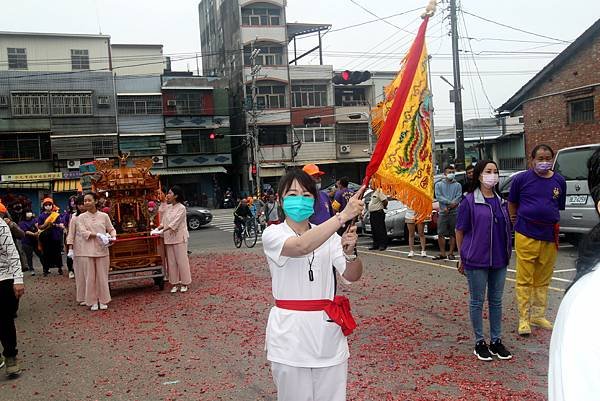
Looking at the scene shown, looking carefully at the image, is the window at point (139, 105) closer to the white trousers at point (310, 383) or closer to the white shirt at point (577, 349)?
the white trousers at point (310, 383)

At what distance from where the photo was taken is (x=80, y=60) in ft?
133

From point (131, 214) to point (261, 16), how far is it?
113ft

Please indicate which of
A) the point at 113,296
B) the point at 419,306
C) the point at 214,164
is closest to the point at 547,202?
the point at 419,306

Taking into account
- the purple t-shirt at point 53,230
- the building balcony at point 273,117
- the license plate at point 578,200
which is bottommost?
the purple t-shirt at point 53,230

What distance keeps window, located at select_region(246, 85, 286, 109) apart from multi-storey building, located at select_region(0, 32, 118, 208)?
421 inches

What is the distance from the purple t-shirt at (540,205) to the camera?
5688 mm

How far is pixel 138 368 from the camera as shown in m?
5.47

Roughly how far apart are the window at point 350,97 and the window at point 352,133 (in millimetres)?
1936

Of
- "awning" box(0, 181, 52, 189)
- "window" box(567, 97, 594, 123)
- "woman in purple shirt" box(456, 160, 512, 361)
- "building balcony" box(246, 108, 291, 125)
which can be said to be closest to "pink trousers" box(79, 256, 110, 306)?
"woman in purple shirt" box(456, 160, 512, 361)

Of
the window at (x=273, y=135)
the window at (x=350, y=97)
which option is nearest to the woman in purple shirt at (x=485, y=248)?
the window at (x=273, y=135)

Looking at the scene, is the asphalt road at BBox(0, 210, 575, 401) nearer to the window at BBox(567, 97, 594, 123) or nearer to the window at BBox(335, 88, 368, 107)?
the window at BBox(567, 97, 594, 123)

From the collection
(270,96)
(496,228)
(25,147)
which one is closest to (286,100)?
(270,96)

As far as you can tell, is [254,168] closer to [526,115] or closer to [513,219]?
[526,115]

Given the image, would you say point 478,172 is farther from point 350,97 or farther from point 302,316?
point 350,97
